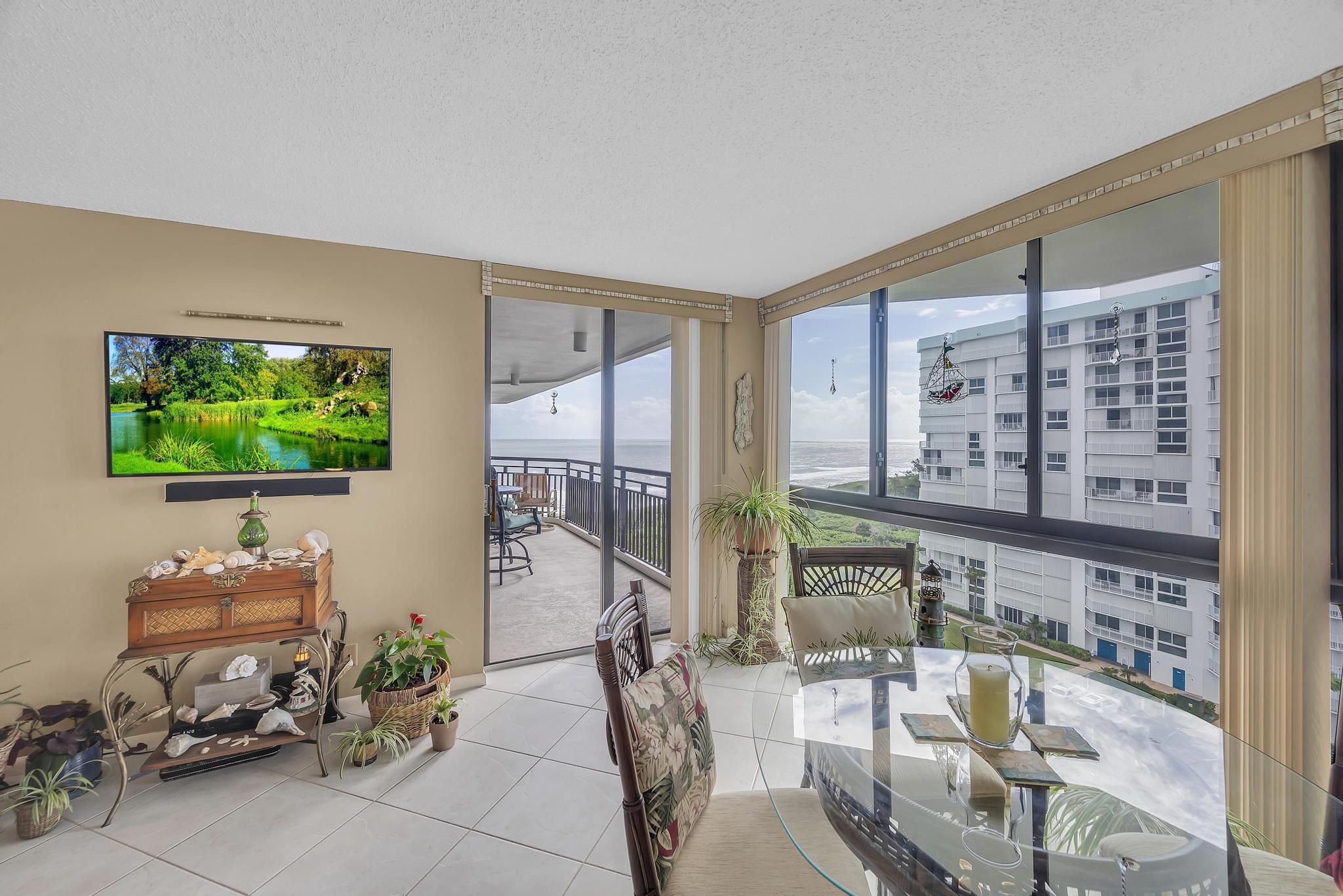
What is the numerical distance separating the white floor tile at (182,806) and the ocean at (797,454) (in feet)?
6.52

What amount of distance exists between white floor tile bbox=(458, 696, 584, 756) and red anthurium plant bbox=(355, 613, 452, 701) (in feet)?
1.25

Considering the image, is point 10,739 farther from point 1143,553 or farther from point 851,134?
point 1143,553

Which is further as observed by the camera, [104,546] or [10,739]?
[104,546]

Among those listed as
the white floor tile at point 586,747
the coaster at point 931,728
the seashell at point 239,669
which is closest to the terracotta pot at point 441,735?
the white floor tile at point 586,747

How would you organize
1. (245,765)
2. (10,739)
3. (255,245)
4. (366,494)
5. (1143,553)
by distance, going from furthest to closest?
(366,494) < (255,245) < (245,765) < (10,739) < (1143,553)

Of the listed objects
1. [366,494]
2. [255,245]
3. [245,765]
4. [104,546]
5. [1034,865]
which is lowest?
[245,765]

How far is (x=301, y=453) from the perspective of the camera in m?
2.90

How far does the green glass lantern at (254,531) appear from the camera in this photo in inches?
100

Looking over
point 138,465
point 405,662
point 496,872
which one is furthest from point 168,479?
point 496,872

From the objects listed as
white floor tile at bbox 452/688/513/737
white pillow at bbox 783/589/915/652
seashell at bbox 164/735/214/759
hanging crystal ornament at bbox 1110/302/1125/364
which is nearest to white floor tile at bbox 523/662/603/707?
white floor tile at bbox 452/688/513/737

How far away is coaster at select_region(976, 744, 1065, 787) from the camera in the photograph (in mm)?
1268

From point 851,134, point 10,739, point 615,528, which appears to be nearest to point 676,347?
point 615,528

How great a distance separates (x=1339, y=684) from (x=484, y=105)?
11.0 ft

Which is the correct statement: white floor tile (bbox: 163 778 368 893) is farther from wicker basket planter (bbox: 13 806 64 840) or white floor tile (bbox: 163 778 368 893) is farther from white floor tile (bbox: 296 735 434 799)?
wicker basket planter (bbox: 13 806 64 840)
